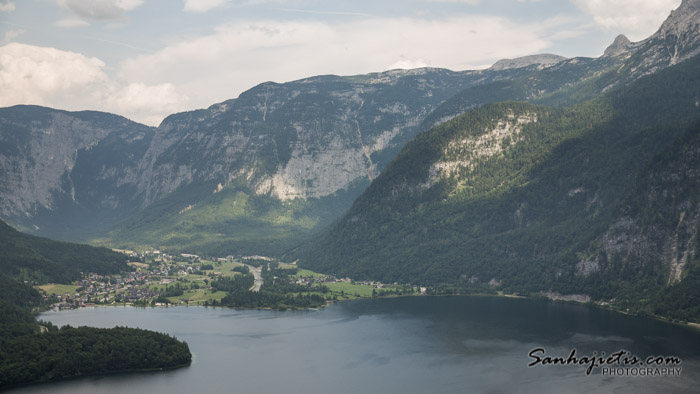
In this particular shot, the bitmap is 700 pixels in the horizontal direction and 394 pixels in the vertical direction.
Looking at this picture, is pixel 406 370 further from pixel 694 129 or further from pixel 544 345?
pixel 694 129

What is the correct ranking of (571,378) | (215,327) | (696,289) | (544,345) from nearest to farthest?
(571,378)
(544,345)
(696,289)
(215,327)

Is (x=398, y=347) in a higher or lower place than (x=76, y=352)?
lower

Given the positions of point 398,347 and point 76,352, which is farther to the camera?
point 398,347

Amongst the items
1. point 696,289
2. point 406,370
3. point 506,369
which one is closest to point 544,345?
point 506,369

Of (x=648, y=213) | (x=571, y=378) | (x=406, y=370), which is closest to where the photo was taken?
(x=571, y=378)

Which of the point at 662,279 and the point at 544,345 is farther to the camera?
the point at 662,279

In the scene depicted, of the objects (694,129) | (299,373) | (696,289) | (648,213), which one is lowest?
(299,373)

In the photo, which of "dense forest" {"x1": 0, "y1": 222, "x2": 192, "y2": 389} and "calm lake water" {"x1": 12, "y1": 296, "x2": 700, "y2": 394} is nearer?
"calm lake water" {"x1": 12, "y1": 296, "x2": 700, "y2": 394}

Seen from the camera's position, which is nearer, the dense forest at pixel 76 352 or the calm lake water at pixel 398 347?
the calm lake water at pixel 398 347
